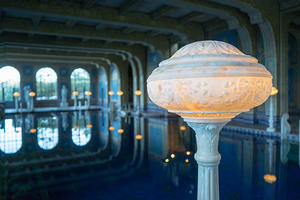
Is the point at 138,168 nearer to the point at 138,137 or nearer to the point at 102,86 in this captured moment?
the point at 138,137

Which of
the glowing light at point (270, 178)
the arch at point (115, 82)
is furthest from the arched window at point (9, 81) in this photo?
the glowing light at point (270, 178)

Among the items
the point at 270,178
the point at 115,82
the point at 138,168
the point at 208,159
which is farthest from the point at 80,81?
the point at 208,159

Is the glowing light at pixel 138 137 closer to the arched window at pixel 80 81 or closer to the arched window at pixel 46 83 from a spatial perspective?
the arched window at pixel 80 81

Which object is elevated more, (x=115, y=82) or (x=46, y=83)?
(x=46, y=83)

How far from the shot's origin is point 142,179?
170 inches

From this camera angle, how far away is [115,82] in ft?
73.0

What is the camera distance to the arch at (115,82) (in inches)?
819

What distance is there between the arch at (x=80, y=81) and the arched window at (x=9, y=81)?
5.34 metres

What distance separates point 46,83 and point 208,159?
85.4ft

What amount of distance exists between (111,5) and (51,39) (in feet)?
21.2

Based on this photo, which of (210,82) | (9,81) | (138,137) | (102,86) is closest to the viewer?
(210,82)

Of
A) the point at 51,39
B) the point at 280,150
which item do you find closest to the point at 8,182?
the point at 280,150

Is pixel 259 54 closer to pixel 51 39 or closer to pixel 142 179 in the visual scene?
pixel 142 179

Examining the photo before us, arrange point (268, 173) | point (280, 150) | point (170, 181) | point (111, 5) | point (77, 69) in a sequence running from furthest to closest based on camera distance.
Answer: point (77, 69), point (111, 5), point (280, 150), point (268, 173), point (170, 181)
